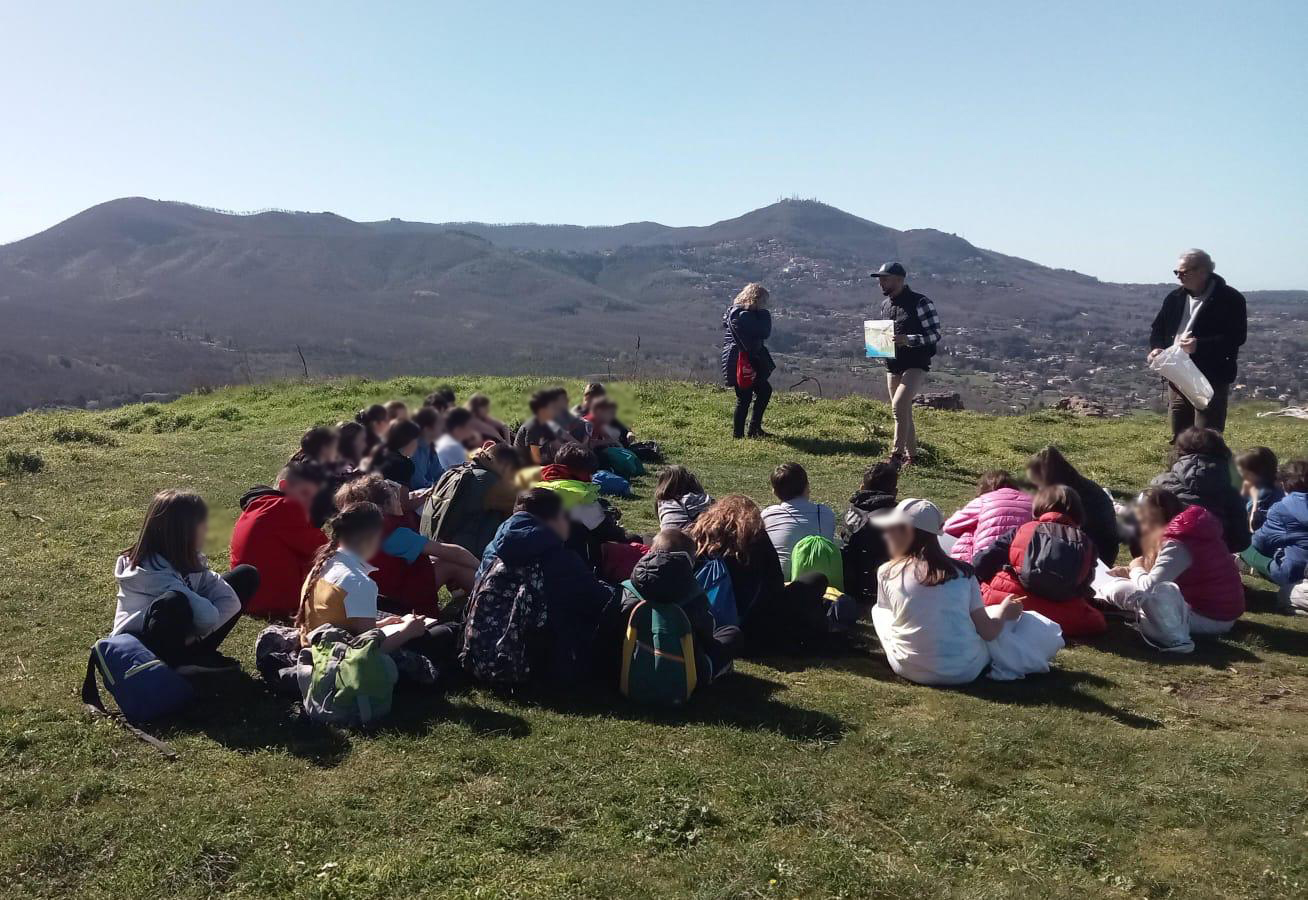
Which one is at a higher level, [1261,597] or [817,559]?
[817,559]

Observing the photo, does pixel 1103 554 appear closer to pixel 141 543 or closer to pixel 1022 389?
pixel 141 543

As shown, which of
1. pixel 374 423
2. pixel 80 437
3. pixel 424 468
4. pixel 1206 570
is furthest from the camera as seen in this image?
pixel 80 437

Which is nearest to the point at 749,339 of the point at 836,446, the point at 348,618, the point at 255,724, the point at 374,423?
the point at 836,446

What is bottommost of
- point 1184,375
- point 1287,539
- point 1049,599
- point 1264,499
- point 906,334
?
point 1049,599

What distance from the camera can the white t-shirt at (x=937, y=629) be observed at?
5.65m

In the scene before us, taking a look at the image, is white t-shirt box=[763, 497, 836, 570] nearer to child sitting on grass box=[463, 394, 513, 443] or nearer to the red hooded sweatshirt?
child sitting on grass box=[463, 394, 513, 443]

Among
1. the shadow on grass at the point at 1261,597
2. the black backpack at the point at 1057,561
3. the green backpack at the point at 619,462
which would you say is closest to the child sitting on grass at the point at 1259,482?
the shadow on grass at the point at 1261,597

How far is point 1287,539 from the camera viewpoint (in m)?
7.78

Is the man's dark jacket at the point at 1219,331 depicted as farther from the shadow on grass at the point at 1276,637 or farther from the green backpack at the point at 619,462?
the green backpack at the point at 619,462

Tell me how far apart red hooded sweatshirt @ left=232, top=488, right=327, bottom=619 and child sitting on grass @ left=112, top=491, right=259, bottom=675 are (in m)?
1.13

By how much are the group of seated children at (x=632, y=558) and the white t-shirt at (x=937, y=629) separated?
1 centimetres

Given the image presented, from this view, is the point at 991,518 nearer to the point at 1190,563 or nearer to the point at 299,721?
the point at 1190,563

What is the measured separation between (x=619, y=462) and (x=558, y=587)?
6785 mm

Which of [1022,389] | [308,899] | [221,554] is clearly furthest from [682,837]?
[1022,389]
